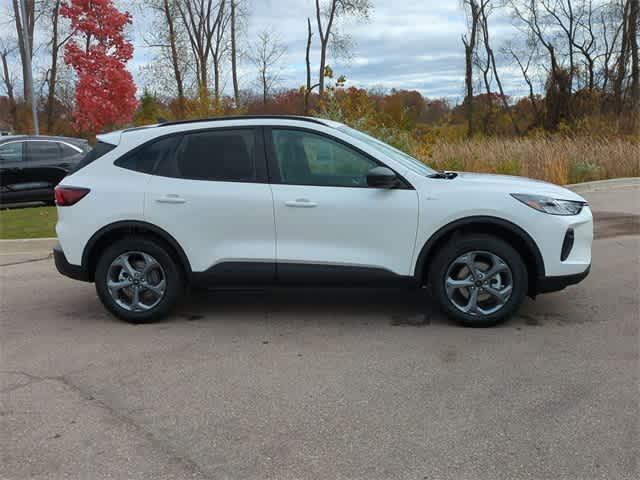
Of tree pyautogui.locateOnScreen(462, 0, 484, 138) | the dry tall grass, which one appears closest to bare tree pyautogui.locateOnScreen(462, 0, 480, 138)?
tree pyautogui.locateOnScreen(462, 0, 484, 138)

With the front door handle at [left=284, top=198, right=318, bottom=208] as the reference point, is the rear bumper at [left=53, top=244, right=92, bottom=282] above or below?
below

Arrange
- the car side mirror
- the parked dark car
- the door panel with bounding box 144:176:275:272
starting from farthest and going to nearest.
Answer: the parked dark car
the door panel with bounding box 144:176:275:272
the car side mirror

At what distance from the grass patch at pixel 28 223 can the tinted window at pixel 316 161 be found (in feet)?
17.7

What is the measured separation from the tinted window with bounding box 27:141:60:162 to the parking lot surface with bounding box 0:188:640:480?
7.28 metres

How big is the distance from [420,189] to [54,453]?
324 centimetres

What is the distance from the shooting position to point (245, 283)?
521cm

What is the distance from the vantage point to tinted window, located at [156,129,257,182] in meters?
5.21

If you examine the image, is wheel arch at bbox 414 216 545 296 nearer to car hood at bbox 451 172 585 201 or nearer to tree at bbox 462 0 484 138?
car hood at bbox 451 172 585 201

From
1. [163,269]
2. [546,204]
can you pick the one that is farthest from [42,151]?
[546,204]

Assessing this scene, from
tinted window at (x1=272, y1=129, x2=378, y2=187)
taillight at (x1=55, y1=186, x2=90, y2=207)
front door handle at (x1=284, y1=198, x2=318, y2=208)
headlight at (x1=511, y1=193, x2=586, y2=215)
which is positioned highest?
tinted window at (x1=272, y1=129, x2=378, y2=187)

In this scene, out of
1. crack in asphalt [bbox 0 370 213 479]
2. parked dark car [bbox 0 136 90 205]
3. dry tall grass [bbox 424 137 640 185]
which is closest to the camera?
crack in asphalt [bbox 0 370 213 479]

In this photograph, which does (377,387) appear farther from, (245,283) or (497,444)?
(245,283)

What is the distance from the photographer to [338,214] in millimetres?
4984

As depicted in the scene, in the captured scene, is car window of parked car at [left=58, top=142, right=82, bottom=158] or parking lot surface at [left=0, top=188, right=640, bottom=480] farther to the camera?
car window of parked car at [left=58, top=142, right=82, bottom=158]
